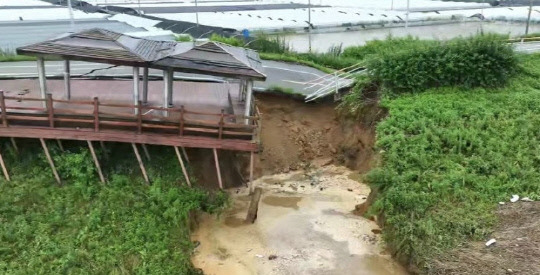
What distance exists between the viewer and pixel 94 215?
14.4 m

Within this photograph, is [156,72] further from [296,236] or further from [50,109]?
[296,236]

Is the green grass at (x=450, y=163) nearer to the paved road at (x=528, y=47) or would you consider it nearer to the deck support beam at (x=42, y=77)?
the paved road at (x=528, y=47)

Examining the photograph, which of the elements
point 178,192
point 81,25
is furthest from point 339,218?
point 81,25

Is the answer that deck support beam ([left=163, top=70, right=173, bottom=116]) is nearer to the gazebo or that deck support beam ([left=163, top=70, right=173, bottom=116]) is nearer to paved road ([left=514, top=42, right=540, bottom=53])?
the gazebo

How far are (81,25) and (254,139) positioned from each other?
28.2m

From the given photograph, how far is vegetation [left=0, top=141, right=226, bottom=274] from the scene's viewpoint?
42.8 feet

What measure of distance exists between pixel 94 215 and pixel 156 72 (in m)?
10.7

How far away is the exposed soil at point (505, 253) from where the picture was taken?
41.3 feet

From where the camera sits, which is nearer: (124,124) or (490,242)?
(490,242)

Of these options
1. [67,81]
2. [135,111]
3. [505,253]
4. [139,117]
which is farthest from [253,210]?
[505,253]

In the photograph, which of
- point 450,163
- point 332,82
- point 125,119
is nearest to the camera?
point 125,119

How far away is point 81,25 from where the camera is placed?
39.2 m

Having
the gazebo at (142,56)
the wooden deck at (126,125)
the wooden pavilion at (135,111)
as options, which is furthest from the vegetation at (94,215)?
the gazebo at (142,56)

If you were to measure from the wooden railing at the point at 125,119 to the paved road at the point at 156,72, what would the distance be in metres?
5.38
